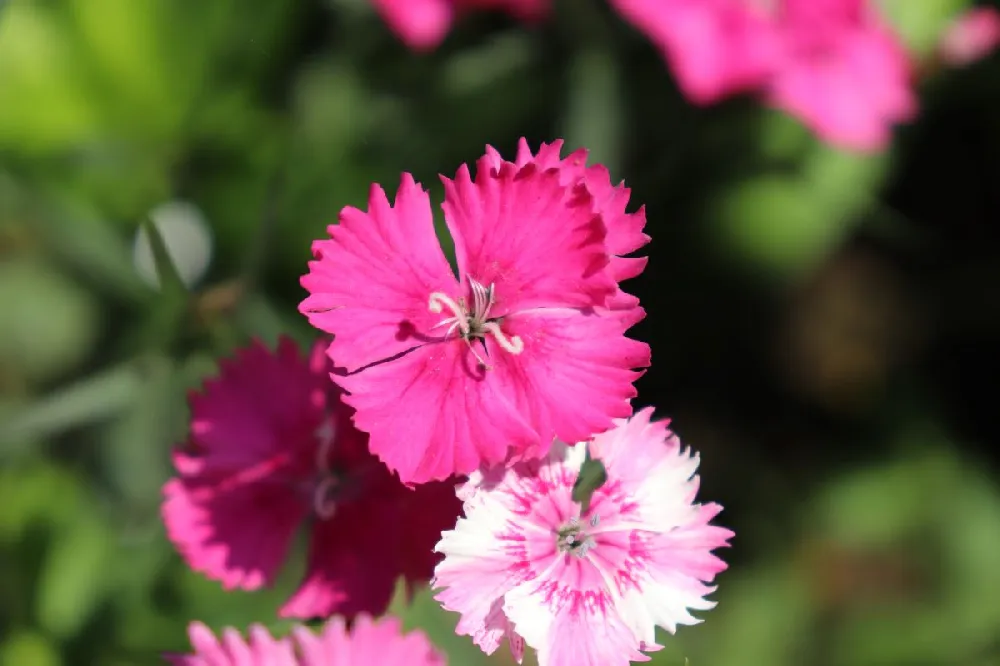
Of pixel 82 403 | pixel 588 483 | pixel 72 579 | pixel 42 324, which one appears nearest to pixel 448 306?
pixel 588 483

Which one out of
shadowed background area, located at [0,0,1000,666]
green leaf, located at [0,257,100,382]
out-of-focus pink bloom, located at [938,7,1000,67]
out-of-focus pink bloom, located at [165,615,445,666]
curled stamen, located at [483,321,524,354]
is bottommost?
out-of-focus pink bloom, located at [165,615,445,666]

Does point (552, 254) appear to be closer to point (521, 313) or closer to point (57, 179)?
point (521, 313)

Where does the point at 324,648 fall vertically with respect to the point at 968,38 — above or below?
below

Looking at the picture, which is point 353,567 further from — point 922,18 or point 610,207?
point 922,18

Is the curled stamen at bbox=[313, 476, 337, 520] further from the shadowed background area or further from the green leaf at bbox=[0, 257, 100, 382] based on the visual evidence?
the green leaf at bbox=[0, 257, 100, 382]

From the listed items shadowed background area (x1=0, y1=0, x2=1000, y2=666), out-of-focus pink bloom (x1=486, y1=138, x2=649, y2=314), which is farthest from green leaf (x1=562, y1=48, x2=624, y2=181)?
out-of-focus pink bloom (x1=486, y1=138, x2=649, y2=314)

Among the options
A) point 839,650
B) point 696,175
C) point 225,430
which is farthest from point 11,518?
point 839,650

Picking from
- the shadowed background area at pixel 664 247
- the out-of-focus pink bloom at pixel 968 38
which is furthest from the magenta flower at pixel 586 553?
the out-of-focus pink bloom at pixel 968 38
